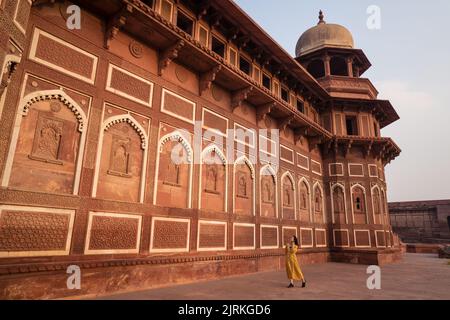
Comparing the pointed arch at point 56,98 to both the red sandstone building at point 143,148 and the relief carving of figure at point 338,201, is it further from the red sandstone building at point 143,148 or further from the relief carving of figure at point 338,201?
the relief carving of figure at point 338,201

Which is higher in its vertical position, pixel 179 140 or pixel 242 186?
pixel 179 140

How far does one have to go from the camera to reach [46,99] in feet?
18.3

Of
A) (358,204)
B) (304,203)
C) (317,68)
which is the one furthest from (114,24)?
(317,68)

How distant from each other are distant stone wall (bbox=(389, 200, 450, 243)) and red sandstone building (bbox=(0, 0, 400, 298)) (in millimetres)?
26927

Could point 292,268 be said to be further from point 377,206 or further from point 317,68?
point 317,68

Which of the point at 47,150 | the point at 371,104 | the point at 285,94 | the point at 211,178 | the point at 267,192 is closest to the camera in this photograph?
the point at 47,150

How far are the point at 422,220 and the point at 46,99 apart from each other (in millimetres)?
42850

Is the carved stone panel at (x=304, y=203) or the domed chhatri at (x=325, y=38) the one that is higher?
the domed chhatri at (x=325, y=38)

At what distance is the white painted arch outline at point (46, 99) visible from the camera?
492cm

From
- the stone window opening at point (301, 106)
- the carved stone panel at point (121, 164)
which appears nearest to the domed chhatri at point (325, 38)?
the stone window opening at point (301, 106)

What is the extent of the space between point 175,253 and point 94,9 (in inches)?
240

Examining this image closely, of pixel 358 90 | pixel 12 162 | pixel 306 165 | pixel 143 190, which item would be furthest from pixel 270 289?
pixel 358 90

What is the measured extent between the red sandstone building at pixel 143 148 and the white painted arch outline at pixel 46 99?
22mm

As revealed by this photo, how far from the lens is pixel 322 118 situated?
16172 mm
